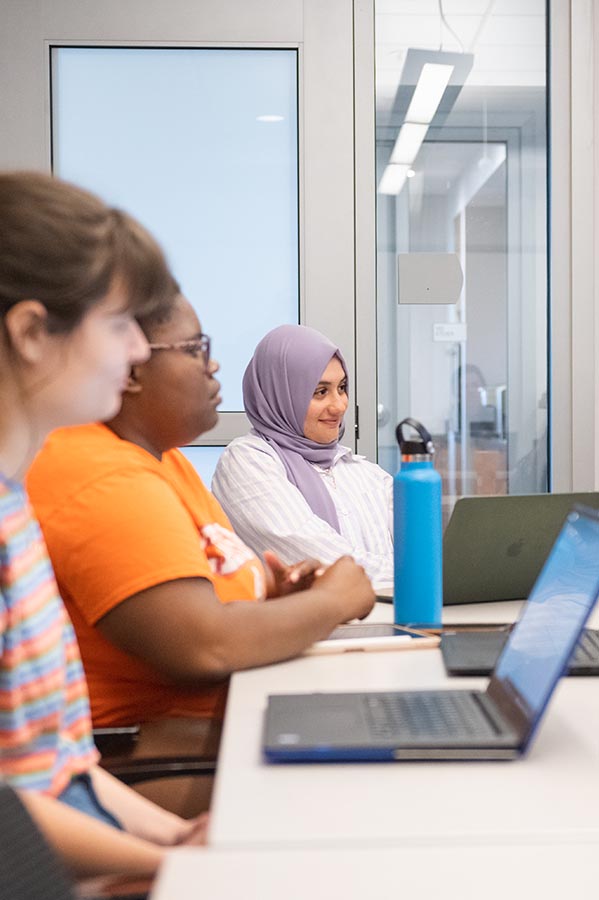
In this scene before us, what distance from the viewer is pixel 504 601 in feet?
6.11

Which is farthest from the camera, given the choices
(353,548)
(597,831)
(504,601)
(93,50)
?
(93,50)

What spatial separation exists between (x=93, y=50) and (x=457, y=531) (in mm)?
2148

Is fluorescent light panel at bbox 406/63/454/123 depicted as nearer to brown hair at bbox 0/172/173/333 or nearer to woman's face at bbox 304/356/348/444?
woman's face at bbox 304/356/348/444

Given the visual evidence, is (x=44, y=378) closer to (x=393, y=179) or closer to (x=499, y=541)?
(x=499, y=541)

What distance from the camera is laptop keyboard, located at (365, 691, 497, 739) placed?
3.27 ft

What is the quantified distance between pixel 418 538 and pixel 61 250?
2.60ft

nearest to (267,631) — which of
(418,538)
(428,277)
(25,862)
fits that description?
(418,538)

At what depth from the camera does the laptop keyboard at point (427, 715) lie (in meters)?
1.00

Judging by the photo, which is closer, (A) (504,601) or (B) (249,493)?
(A) (504,601)

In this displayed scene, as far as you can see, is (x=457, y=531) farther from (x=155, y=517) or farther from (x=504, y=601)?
(x=155, y=517)

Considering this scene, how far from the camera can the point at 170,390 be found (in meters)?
1.54

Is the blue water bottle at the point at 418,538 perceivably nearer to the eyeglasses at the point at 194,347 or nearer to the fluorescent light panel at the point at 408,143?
the eyeglasses at the point at 194,347

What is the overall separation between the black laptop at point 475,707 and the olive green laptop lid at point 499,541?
A: 0.48m

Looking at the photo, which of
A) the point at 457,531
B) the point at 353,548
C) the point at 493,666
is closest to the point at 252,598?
the point at 457,531
